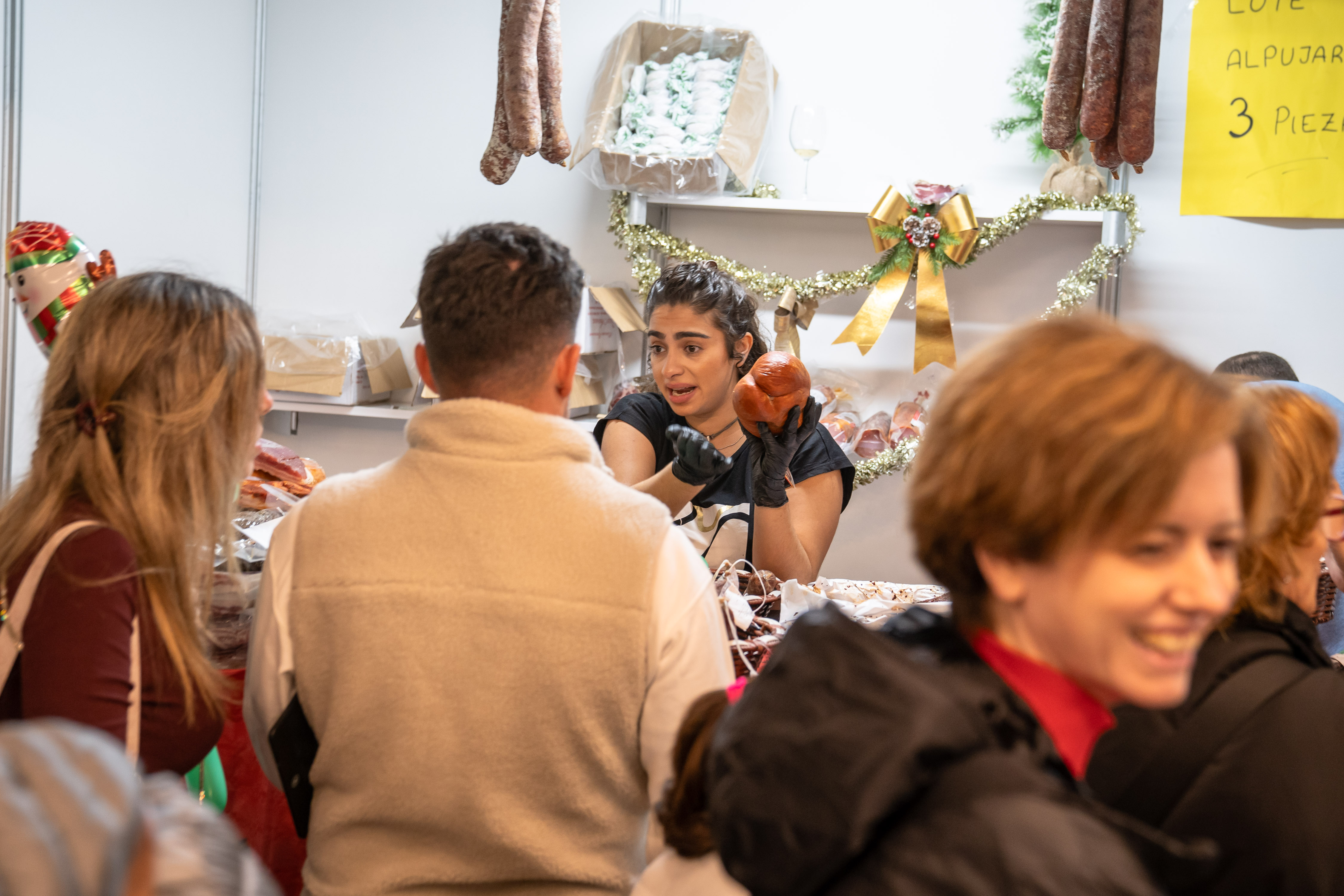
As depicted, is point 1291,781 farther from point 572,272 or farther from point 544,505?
point 572,272

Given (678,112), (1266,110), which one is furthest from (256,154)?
(1266,110)

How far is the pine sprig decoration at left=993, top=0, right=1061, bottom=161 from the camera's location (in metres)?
2.80

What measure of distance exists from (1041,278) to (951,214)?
0.45m

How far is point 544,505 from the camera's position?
1.05 m

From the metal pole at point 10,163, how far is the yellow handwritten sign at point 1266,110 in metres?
3.01

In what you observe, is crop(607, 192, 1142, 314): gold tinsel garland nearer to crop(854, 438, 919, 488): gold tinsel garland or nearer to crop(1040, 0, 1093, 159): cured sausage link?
crop(1040, 0, 1093, 159): cured sausage link

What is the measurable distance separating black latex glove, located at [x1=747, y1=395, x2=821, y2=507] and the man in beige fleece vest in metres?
0.78

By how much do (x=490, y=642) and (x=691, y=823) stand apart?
331 mm

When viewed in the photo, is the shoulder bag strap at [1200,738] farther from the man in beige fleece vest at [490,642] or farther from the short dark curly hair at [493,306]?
the short dark curly hair at [493,306]

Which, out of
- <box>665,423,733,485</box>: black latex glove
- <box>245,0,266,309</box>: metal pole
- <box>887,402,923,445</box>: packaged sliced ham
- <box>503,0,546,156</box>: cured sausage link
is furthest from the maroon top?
<box>245,0,266,309</box>: metal pole

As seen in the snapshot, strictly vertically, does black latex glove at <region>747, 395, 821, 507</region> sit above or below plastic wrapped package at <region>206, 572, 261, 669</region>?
above

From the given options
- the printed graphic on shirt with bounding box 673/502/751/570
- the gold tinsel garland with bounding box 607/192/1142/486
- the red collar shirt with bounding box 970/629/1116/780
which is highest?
the gold tinsel garland with bounding box 607/192/1142/486

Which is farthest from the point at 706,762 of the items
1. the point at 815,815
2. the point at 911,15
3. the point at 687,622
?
the point at 911,15

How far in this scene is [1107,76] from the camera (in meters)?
2.28
